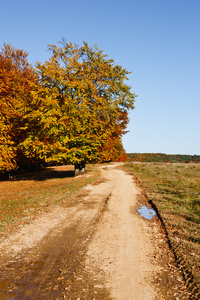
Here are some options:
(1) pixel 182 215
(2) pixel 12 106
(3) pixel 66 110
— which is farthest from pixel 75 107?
(1) pixel 182 215

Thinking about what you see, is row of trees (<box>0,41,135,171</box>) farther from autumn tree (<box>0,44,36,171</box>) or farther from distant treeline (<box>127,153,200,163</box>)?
distant treeline (<box>127,153,200,163</box>)

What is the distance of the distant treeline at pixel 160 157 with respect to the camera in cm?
6767

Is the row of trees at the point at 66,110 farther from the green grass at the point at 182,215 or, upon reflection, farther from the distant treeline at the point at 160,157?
the distant treeline at the point at 160,157

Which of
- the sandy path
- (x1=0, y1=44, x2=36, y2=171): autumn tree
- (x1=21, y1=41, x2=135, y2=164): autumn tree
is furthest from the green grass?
(x1=0, y1=44, x2=36, y2=171): autumn tree

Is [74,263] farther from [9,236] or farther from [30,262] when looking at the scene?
[9,236]

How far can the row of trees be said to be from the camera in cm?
1906

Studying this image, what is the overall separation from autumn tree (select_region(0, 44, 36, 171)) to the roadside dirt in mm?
13142

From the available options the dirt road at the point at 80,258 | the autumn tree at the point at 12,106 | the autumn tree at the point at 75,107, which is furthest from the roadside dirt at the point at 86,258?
the autumn tree at the point at 12,106

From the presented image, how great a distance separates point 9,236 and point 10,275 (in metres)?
2.75

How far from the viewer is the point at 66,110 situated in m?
19.8

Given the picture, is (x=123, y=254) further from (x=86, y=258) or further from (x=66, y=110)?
(x=66, y=110)

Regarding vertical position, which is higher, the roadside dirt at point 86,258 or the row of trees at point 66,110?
the row of trees at point 66,110

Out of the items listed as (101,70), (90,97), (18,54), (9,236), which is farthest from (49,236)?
(18,54)

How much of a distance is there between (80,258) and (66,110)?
49.9 feet
